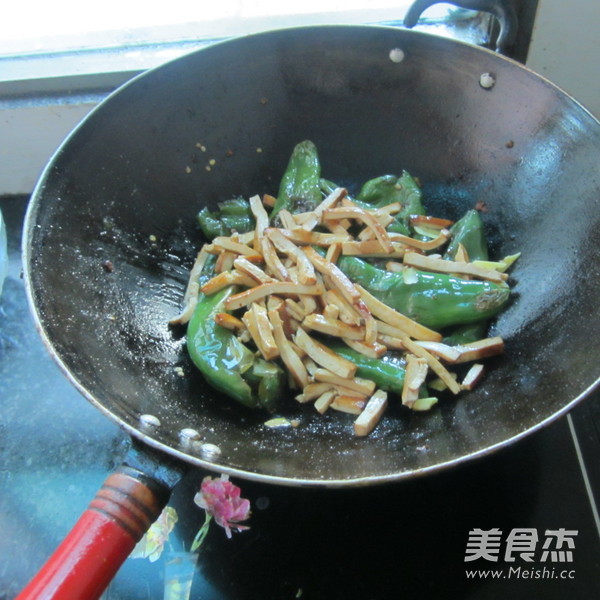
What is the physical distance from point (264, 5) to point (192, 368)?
0.86 meters

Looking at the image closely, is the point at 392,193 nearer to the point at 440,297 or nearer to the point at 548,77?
the point at 440,297

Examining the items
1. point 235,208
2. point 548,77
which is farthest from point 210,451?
point 548,77

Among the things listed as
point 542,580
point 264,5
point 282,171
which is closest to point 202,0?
point 264,5

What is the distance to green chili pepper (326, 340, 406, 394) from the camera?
86 centimetres

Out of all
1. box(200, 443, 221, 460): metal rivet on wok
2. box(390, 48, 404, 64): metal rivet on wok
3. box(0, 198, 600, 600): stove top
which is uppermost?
box(390, 48, 404, 64): metal rivet on wok

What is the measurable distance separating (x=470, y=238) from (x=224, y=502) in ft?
1.89

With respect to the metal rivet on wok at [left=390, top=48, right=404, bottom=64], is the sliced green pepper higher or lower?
lower

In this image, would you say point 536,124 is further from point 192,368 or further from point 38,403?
point 38,403

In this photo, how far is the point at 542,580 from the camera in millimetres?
844

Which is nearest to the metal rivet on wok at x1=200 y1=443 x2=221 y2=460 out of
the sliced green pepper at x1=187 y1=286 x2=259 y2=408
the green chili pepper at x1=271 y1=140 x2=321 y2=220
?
the sliced green pepper at x1=187 y1=286 x2=259 y2=408

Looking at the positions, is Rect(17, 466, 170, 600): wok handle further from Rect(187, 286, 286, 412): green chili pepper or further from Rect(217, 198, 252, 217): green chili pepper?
Rect(217, 198, 252, 217): green chili pepper

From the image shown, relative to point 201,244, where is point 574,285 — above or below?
above

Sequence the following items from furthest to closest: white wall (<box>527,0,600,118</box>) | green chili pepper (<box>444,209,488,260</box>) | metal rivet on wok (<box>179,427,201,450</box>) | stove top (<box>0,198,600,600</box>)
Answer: white wall (<box>527,0,600,118</box>) < green chili pepper (<box>444,209,488,260</box>) < stove top (<box>0,198,600,600</box>) < metal rivet on wok (<box>179,427,201,450</box>)

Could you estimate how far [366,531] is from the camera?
0.88 metres
